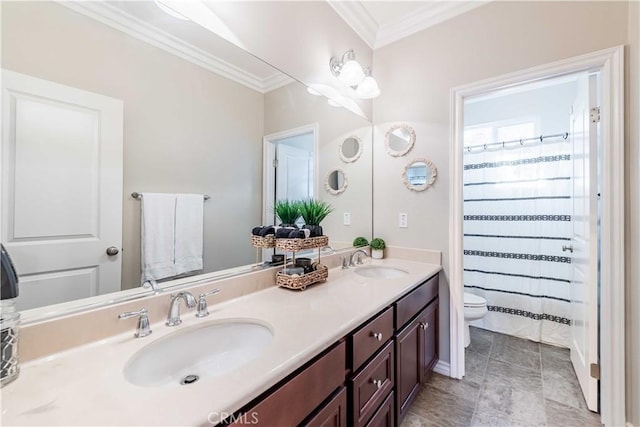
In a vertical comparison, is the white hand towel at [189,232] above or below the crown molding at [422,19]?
below

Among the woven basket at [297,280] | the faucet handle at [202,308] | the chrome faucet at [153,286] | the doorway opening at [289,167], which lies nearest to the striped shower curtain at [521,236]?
the doorway opening at [289,167]

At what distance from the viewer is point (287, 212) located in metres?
1.49

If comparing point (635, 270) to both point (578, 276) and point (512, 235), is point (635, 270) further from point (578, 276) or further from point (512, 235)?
point (512, 235)

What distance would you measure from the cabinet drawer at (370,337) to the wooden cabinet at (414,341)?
4.5 inches

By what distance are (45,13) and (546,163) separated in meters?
3.33

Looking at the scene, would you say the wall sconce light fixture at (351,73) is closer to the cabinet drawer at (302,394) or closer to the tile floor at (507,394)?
the cabinet drawer at (302,394)

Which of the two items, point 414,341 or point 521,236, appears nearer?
point 414,341

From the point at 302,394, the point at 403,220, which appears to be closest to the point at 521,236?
the point at 403,220

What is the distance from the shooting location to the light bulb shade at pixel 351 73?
6.16 ft

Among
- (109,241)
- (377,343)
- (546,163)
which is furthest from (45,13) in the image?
(546,163)

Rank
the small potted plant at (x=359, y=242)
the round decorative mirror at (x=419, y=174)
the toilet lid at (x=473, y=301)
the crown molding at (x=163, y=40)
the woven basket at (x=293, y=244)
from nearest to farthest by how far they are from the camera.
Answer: the crown molding at (x=163, y=40) → the woven basket at (x=293, y=244) → the round decorative mirror at (x=419, y=174) → the small potted plant at (x=359, y=242) → the toilet lid at (x=473, y=301)

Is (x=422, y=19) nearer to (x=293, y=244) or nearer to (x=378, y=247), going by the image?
(x=378, y=247)

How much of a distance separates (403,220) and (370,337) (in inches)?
46.4

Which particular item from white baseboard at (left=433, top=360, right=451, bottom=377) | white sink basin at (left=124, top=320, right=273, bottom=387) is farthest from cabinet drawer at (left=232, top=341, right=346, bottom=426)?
white baseboard at (left=433, top=360, right=451, bottom=377)
